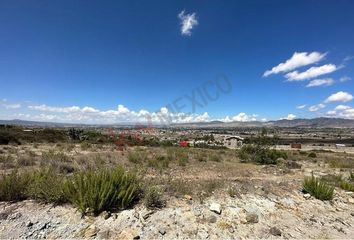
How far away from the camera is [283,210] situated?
568 centimetres

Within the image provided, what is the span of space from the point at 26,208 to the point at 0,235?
0.84m

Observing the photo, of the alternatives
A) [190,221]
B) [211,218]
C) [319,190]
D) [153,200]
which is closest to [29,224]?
[153,200]

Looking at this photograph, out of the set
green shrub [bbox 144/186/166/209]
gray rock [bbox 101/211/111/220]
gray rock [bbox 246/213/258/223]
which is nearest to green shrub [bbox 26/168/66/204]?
gray rock [bbox 101/211/111/220]

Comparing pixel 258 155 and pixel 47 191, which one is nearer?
pixel 47 191

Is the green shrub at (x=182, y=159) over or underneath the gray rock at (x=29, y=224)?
underneath

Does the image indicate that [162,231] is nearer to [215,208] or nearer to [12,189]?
[215,208]

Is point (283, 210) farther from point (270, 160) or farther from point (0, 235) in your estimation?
point (270, 160)

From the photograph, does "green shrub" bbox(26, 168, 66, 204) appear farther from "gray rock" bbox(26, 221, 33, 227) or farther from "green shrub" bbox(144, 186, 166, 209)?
"green shrub" bbox(144, 186, 166, 209)

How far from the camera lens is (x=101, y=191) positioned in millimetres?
4664

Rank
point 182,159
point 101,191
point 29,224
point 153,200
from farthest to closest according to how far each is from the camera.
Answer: point 182,159
point 153,200
point 101,191
point 29,224

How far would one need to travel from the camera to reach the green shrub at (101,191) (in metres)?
4.54

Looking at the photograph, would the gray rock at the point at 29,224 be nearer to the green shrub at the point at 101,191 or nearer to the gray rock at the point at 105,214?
the green shrub at the point at 101,191

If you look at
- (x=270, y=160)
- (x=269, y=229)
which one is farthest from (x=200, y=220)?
(x=270, y=160)

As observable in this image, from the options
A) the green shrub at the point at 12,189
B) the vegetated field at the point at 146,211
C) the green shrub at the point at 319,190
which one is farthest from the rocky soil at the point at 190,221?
the green shrub at the point at 319,190
